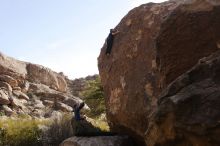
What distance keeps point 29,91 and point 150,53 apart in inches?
972

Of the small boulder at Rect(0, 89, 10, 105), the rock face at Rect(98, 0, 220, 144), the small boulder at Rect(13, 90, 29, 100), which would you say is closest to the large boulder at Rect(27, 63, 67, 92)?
the small boulder at Rect(13, 90, 29, 100)

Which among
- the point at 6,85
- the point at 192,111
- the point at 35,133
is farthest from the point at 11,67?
A: the point at 192,111

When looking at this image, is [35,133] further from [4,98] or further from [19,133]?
[4,98]

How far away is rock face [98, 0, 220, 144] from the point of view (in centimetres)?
812

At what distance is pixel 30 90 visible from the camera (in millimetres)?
36094

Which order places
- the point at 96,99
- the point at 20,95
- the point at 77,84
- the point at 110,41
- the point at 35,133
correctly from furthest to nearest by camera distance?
the point at 77,84 < the point at 20,95 < the point at 96,99 < the point at 35,133 < the point at 110,41

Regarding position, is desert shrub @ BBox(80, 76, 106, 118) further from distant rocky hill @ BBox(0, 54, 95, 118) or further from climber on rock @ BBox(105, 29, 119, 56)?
climber on rock @ BBox(105, 29, 119, 56)

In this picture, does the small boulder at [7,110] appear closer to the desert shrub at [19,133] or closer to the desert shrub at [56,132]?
the desert shrub at [19,133]

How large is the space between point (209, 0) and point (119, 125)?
652 centimetres

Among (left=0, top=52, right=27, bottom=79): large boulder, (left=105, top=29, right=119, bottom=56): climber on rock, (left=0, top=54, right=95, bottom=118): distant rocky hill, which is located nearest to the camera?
(left=105, top=29, right=119, bottom=56): climber on rock

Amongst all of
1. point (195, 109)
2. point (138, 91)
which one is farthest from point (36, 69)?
point (195, 109)

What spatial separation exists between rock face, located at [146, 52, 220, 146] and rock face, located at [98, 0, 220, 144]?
6.94 feet

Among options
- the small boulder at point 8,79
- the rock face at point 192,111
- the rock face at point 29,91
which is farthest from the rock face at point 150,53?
the small boulder at point 8,79

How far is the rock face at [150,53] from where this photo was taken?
812cm
